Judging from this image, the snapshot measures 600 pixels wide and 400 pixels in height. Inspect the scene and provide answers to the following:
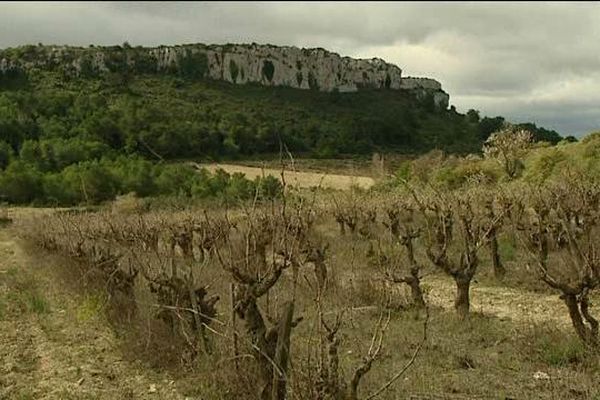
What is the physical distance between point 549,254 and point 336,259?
6.27 meters

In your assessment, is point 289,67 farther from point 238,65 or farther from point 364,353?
point 364,353

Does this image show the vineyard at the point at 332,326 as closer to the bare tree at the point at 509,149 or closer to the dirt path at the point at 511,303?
the dirt path at the point at 511,303

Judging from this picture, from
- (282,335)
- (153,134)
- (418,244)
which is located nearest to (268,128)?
(153,134)

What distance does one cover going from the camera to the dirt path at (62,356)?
327 inches

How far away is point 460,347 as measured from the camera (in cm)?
960

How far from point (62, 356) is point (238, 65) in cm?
9859

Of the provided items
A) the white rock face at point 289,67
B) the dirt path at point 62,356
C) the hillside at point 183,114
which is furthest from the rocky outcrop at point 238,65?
the dirt path at point 62,356

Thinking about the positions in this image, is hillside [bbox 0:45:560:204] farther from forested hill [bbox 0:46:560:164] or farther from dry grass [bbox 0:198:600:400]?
dry grass [bbox 0:198:600:400]

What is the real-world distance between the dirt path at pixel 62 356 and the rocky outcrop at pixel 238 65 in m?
68.4

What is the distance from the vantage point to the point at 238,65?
346 ft

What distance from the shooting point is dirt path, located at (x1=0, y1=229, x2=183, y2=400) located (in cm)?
830

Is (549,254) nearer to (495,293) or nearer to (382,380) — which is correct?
(495,293)

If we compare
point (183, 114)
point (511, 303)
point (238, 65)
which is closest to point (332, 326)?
point (511, 303)

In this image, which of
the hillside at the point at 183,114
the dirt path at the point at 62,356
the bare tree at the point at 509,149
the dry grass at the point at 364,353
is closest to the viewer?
the dry grass at the point at 364,353
